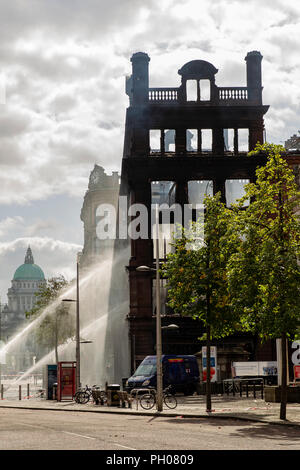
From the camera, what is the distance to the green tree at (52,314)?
3123 inches

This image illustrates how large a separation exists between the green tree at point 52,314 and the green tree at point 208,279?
140 ft

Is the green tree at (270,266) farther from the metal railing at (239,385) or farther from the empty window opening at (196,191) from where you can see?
the empty window opening at (196,191)

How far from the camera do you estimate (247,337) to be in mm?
68875

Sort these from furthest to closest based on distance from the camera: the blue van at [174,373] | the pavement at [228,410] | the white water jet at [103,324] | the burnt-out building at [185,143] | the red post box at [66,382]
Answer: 1. the white water jet at [103,324]
2. the burnt-out building at [185,143]
3. the red post box at [66,382]
4. the blue van at [174,373]
5. the pavement at [228,410]

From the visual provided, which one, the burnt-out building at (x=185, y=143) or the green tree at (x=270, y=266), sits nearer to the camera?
the green tree at (x=270, y=266)

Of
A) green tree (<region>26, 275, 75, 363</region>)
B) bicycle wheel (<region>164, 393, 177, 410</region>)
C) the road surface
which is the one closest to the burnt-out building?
green tree (<region>26, 275, 75, 363</region>)

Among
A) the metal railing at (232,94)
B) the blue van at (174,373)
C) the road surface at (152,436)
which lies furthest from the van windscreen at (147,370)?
the metal railing at (232,94)

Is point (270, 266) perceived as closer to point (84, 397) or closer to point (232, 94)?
point (84, 397)

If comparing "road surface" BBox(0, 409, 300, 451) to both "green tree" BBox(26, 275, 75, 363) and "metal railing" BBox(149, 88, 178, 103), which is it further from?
"green tree" BBox(26, 275, 75, 363)

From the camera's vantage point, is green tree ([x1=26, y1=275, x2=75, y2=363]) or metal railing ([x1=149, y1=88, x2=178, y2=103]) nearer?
metal railing ([x1=149, y1=88, x2=178, y2=103])

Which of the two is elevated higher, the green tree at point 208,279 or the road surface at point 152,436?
the green tree at point 208,279

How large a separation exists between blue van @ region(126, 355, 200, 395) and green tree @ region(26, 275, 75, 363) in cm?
2725

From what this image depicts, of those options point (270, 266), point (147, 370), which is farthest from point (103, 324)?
point (270, 266)

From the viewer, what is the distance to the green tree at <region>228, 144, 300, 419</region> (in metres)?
28.5
